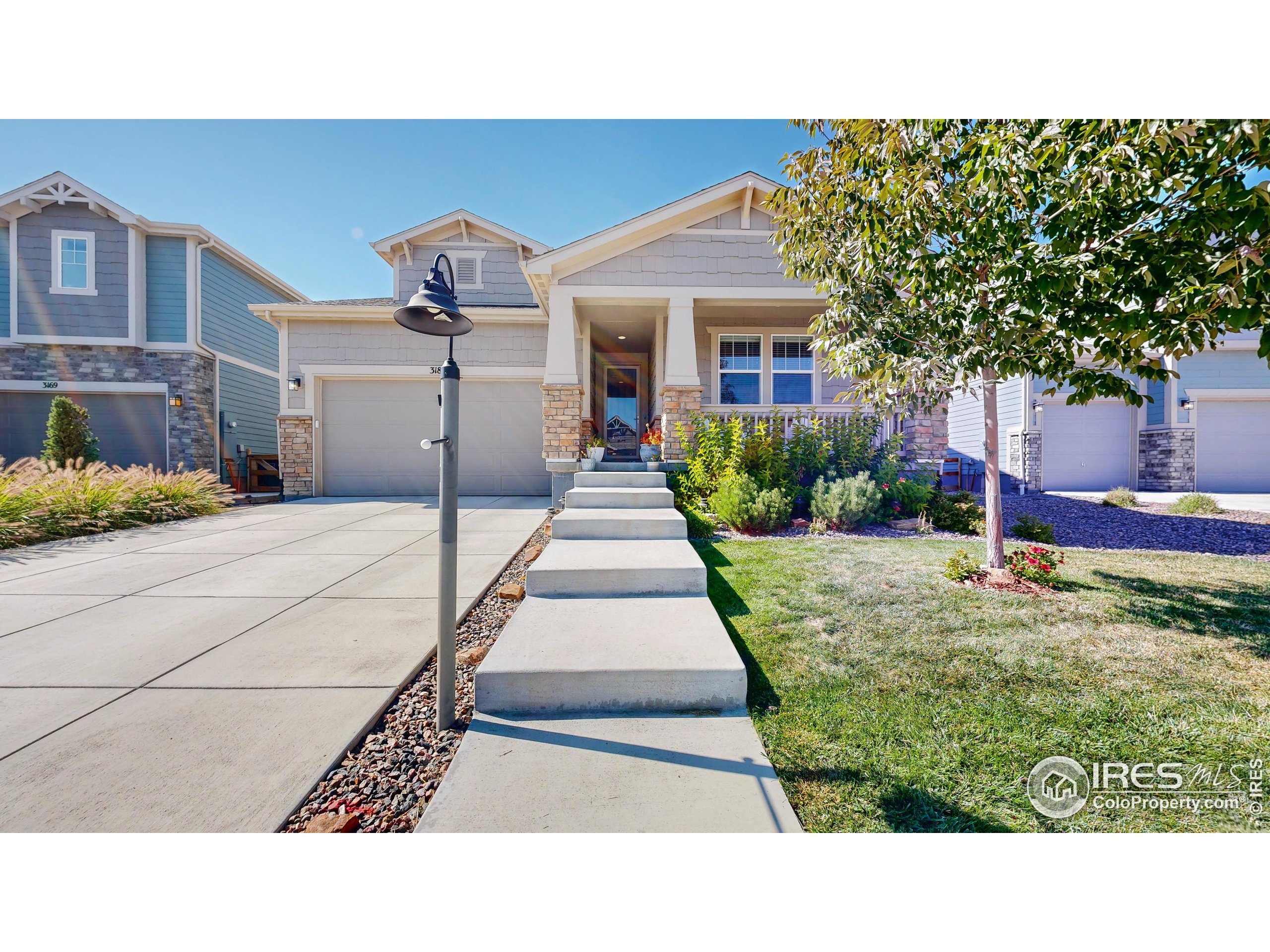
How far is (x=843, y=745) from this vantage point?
6.24ft

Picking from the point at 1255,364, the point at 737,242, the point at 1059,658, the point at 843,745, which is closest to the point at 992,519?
the point at 1059,658

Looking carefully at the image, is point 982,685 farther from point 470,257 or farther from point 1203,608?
point 470,257

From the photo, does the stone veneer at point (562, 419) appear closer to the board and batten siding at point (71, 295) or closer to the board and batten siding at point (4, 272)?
the board and batten siding at point (71, 295)

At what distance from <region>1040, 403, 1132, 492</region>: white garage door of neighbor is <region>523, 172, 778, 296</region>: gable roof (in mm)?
9049

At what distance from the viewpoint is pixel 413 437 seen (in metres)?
9.47

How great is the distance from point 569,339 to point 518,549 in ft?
12.0

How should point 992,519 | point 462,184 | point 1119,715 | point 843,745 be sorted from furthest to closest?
point 462,184 → point 992,519 → point 1119,715 → point 843,745

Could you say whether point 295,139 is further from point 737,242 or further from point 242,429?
point 242,429

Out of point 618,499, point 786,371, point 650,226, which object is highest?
point 650,226

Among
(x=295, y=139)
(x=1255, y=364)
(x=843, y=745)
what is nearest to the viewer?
(x=843, y=745)

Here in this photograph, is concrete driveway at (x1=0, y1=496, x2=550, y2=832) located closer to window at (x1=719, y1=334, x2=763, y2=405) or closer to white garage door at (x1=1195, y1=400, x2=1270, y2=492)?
window at (x1=719, y1=334, x2=763, y2=405)

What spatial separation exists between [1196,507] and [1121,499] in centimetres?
89

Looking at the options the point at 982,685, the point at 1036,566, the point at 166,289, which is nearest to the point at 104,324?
the point at 166,289

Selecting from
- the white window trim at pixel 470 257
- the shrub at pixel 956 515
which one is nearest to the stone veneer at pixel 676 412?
the shrub at pixel 956 515
